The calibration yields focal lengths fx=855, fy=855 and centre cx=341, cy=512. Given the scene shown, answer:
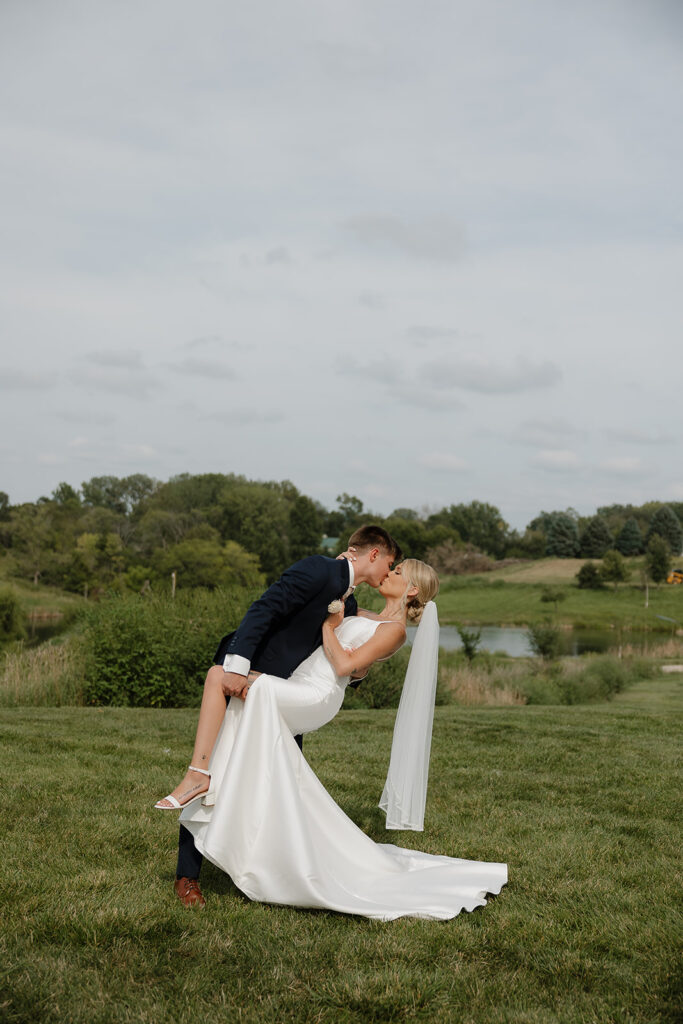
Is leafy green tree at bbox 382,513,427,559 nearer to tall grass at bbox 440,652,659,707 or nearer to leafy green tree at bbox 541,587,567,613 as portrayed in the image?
leafy green tree at bbox 541,587,567,613

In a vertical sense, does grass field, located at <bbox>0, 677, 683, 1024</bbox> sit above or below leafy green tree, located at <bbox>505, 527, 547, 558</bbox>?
below

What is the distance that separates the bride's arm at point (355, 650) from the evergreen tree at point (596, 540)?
11032cm

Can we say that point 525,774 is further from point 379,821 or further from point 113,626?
point 113,626

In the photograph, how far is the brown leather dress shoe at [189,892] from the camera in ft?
16.2

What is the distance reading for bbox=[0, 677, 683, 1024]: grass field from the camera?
3857mm

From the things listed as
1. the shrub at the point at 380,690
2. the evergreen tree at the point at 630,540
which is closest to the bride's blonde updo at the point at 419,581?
the shrub at the point at 380,690

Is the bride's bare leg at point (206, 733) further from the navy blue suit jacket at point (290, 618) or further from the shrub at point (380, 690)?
the shrub at point (380, 690)

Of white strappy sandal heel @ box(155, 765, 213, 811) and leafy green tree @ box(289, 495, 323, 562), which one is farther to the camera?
leafy green tree @ box(289, 495, 323, 562)

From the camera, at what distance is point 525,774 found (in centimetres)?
942

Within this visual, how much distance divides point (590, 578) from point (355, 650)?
82104 mm

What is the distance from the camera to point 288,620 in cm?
534

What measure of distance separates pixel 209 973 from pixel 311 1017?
0.63 metres

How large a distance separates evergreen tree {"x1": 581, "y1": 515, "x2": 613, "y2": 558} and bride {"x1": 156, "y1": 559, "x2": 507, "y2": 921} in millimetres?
110086

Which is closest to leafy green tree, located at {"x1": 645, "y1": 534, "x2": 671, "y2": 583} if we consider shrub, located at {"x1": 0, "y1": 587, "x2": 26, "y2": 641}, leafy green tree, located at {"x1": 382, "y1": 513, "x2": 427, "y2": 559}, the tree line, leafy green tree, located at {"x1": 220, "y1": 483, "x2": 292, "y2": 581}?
the tree line
